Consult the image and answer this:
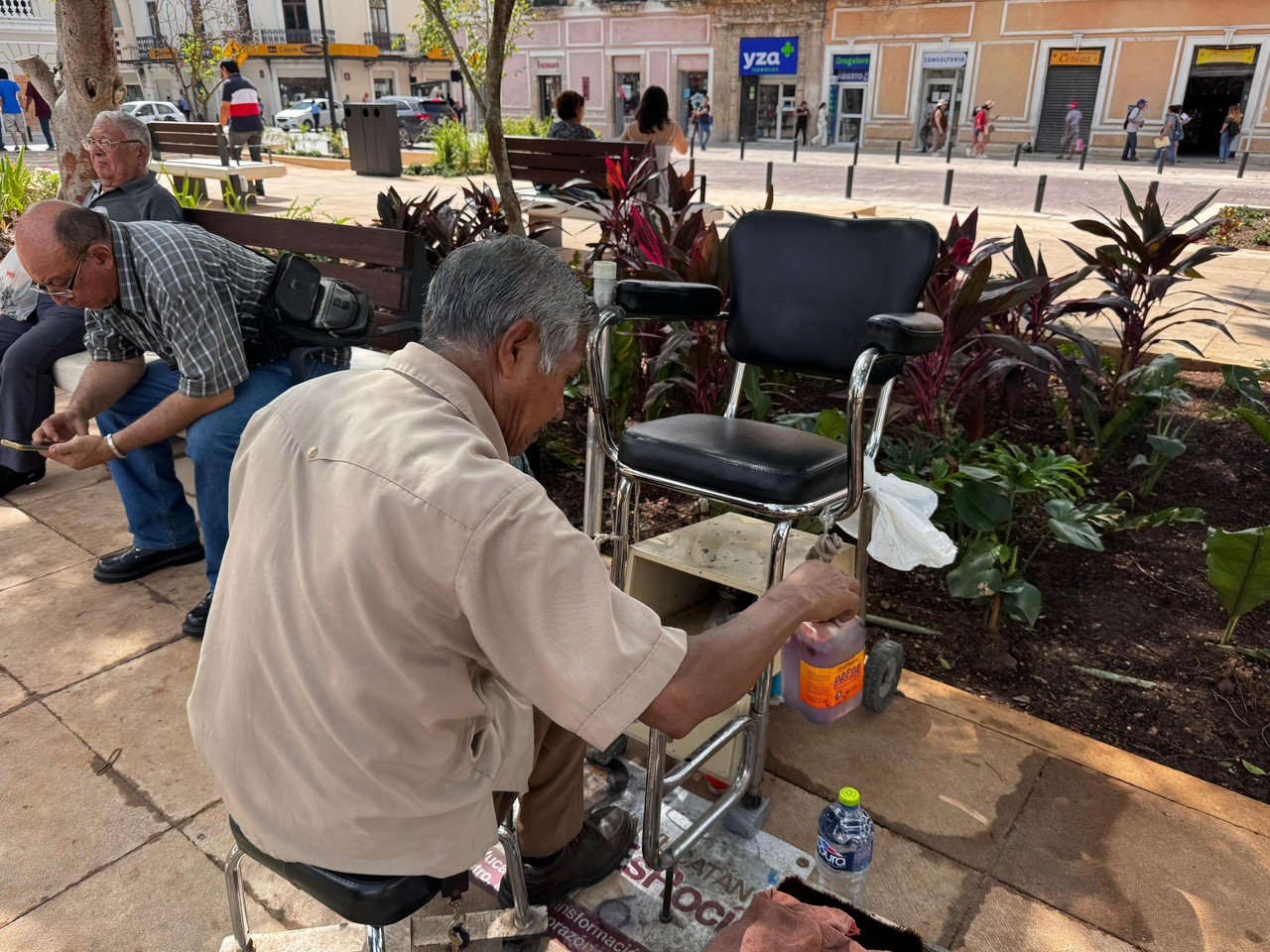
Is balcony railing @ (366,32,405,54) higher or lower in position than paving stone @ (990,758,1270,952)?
higher

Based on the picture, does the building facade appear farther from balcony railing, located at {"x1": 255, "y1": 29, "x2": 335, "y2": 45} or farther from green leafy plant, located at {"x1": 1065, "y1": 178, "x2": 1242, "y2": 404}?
balcony railing, located at {"x1": 255, "y1": 29, "x2": 335, "y2": 45}

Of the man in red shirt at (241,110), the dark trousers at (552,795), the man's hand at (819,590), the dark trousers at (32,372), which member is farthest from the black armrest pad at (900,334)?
the man in red shirt at (241,110)

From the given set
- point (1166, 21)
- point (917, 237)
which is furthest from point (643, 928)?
point (1166, 21)

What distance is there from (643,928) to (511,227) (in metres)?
3.80

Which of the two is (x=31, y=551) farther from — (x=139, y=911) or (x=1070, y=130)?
(x=1070, y=130)

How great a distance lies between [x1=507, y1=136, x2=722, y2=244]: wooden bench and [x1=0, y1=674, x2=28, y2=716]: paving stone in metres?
4.79

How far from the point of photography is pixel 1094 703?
7.91 ft

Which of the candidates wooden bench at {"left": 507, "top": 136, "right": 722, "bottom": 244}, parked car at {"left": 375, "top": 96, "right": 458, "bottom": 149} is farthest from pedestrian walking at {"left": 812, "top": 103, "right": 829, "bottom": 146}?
wooden bench at {"left": 507, "top": 136, "right": 722, "bottom": 244}

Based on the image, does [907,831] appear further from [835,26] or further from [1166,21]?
[835,26]

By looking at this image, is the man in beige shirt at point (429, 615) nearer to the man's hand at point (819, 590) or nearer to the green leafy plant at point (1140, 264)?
the man's hand at point (819, 590)

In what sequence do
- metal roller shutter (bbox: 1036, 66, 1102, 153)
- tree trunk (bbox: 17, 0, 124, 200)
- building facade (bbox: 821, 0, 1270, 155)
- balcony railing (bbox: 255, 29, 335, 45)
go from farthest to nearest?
balcony railing (bbox: 255, 29, 335, 45)
metal roller shutter (bbox: 1036, 66, 1102, 153)
building facade (bbox: 821, 0, 1270, 155)
tree trunk (bbox: 17, 0, 124, 200)

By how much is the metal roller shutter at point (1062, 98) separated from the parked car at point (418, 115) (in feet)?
53.9

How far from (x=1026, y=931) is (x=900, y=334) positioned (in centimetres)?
117

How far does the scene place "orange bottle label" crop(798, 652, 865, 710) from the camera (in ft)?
6.26
